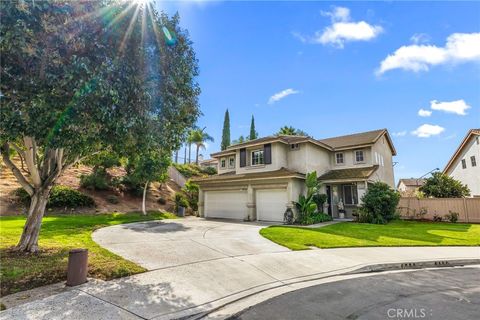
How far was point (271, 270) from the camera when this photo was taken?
303 inches

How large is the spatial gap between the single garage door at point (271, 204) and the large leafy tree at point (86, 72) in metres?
13.2

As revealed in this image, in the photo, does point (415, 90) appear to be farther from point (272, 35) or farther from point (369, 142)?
point (272, 35)

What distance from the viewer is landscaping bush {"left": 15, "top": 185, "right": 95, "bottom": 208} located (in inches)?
797

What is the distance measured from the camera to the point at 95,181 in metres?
24.6

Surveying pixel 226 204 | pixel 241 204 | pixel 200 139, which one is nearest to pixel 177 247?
pixel 241 204

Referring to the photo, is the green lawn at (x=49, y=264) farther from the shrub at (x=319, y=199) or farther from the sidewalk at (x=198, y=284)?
the shrub at (x=319, y=199)

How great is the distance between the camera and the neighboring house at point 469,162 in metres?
26.1

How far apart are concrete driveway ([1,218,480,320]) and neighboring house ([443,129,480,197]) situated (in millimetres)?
20110

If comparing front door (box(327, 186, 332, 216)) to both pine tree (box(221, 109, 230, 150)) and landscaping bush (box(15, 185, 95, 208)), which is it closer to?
landscaping bush (box(15, 185, 95, 208))

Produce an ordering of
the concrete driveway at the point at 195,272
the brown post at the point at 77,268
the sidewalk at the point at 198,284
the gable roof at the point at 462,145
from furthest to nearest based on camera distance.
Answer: the gable roof at the point at 462,145 < the brown post at the point at 77,268 < the concrete driveway at the point at 195,272 < the sidewalk at the point at 198,284

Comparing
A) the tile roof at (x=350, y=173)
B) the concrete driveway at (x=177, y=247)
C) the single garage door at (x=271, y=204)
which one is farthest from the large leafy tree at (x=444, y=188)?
the concrete driveway at (x=177, y=247)

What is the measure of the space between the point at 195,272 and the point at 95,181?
21228 millimetres

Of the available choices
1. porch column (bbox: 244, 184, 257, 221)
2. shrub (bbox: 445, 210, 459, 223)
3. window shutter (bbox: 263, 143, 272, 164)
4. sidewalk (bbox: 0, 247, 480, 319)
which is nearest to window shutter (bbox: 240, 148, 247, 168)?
window shutter (bbox: 263, 143, 272, 164)

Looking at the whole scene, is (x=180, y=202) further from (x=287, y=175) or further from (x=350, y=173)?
(x=350, y=173)
